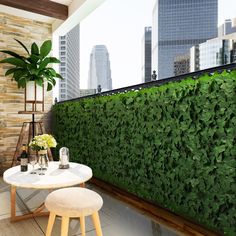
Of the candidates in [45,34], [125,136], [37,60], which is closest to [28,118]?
[37,60]

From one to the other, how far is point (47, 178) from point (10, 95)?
11.1 ft

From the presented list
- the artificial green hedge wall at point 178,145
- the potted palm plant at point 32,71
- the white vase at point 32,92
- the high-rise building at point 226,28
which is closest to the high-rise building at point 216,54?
the high-rise building at point 226,28

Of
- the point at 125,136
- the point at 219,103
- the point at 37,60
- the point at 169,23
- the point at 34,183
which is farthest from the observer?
the point at 169,23

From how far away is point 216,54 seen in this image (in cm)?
283

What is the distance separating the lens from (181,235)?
7.84ft

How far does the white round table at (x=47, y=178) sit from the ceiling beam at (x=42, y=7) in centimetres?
338

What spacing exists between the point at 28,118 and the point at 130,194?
3175 mm

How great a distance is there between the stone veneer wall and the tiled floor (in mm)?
2097

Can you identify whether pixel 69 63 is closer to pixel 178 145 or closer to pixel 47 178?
pixel 47 178

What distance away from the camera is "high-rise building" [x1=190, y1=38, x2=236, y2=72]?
2402mm

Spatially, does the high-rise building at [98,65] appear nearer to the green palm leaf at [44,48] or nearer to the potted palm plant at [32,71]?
the potted palm plant at [32,71]

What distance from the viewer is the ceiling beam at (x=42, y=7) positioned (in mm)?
4527

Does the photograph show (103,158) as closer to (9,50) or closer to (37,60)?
(37,60)

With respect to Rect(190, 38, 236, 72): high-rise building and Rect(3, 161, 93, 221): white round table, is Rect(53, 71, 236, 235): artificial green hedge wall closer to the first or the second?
Rect(190, 38, 236, 72): high-rise building
